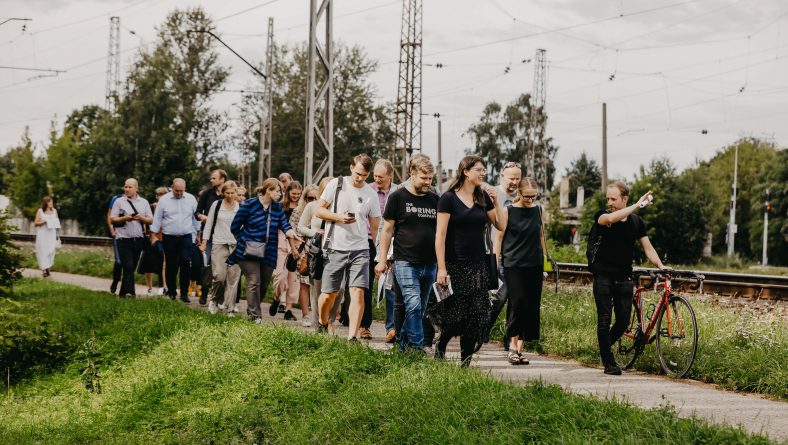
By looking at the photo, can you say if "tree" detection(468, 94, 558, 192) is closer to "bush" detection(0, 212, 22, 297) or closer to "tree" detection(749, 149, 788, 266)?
"tree" detection(749, 149, 788, 266)

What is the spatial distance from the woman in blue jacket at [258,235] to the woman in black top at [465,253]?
13.8ft

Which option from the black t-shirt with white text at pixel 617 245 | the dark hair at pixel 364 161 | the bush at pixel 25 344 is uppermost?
the dark hair at pixel 364 161

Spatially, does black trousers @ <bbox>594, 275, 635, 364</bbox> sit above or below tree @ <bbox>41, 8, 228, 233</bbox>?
below

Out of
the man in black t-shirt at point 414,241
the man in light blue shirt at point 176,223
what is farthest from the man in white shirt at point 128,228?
the man in black t-shirt at point 414,241

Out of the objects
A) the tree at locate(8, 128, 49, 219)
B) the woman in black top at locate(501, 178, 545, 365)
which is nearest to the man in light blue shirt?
the woman in black top at locate(501, 178, 545, 365)

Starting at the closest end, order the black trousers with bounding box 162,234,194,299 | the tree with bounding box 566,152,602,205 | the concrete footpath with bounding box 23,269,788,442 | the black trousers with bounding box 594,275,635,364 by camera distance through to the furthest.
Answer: the concrete footpath with bounding box 23,269,788,442 < the black trousers with bounding box 594,275,635,364 < the black trousers with bounding box 162,234,194,299 < the tree with bounding box 566,152,602,205

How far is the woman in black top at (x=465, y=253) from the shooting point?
8305 mm

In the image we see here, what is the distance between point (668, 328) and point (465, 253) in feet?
8.19

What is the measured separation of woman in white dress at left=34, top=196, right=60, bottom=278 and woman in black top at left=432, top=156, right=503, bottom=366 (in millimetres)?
16567

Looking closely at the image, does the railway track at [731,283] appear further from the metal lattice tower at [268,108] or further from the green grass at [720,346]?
the metal lattice tower at [268,108]

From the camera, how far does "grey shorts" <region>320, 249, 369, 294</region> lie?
10375 millimetres

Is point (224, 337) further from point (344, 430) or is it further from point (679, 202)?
point (679, 202)

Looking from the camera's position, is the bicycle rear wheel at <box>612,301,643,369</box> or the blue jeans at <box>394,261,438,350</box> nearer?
the blue jeans at <box>394,261,438,350</box>

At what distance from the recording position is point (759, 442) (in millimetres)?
5156
